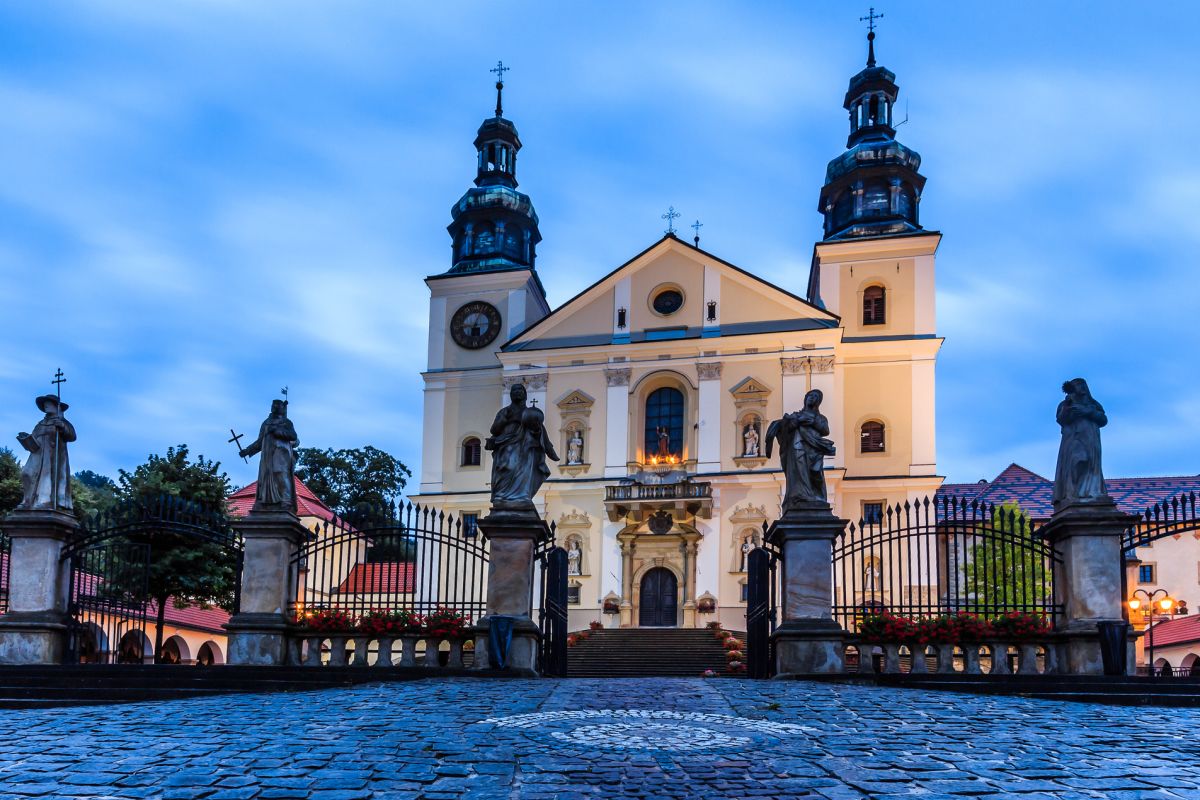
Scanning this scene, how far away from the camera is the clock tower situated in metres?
43.0

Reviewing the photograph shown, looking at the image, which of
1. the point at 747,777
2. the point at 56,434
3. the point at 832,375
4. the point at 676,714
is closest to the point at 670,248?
the point at 832,375

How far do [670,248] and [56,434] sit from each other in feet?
92.2

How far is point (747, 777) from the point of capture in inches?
249

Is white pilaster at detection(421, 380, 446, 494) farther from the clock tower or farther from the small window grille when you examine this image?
the small window grille

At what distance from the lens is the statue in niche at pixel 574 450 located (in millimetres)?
39875

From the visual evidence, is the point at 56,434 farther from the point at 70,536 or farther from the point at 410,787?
the point at 410,787

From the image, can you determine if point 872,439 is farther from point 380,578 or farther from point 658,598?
point 380,578

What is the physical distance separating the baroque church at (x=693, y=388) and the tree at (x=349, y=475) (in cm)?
2714

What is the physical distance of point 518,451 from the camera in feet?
49.8

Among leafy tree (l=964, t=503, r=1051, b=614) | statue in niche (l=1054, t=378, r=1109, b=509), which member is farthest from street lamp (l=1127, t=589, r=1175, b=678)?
statue in niche (l=1054, t=378, r=1109, b=509)

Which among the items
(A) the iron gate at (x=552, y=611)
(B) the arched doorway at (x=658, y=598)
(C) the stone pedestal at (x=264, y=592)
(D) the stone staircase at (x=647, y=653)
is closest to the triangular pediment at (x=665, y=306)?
(B) the arched doorway at (x=658, y=598)

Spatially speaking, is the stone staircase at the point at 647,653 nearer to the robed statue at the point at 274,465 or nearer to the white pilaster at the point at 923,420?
the white pilaster at the point at 923,420

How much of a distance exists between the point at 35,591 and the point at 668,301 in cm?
2833

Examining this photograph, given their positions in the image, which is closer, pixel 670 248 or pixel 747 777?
pixel 747 777
